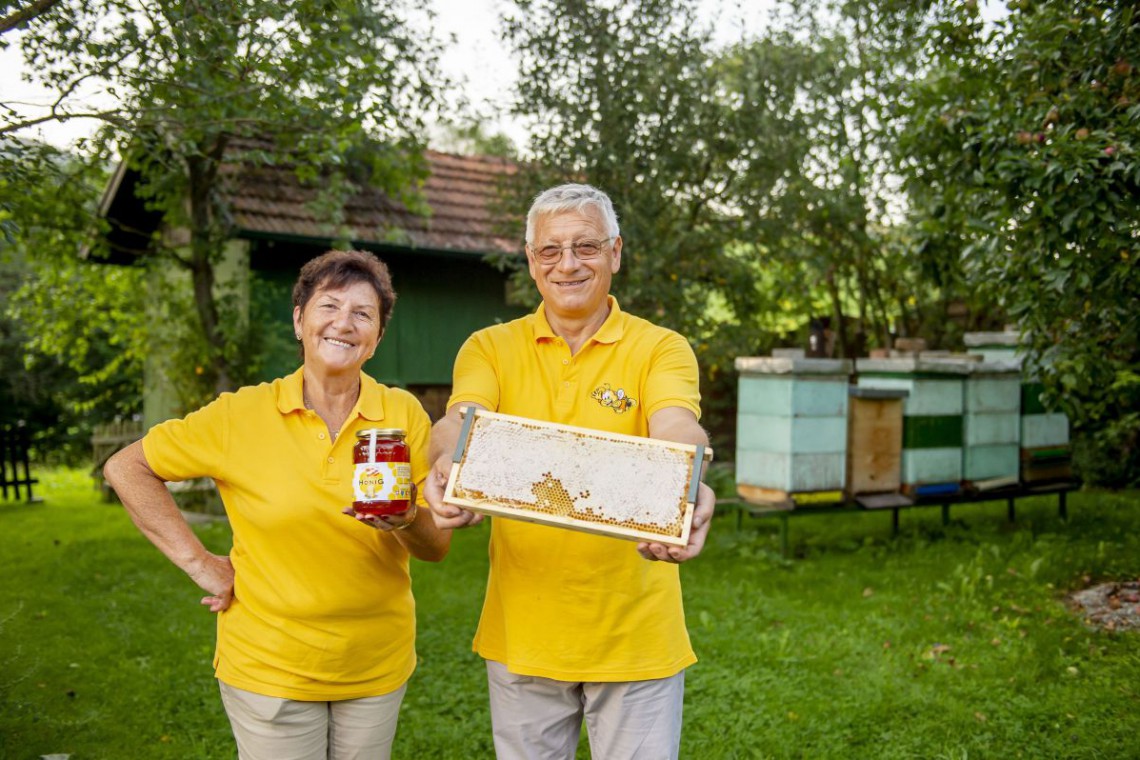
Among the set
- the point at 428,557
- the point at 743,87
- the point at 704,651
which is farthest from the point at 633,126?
the point at 428,557

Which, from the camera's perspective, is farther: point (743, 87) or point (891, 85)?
point (743, 87)

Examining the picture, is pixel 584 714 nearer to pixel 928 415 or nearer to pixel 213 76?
pixel 213 76

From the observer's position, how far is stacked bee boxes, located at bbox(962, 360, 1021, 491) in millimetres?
8484

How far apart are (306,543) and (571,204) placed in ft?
3.74

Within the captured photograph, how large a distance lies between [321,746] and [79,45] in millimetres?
3556

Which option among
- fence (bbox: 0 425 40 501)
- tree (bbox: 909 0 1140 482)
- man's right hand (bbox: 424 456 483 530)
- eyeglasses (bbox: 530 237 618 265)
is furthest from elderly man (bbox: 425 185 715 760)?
fence (bbox: 0 425 40 501)

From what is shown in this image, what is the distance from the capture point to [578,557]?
2.47 m

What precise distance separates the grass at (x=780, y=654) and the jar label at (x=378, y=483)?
2.54 meters

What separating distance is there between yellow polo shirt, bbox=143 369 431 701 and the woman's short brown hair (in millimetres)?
286

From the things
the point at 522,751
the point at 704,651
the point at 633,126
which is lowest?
the point at 704,651

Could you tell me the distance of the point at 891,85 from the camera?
25.4ft

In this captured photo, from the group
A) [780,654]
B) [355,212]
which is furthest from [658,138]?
[780,654]

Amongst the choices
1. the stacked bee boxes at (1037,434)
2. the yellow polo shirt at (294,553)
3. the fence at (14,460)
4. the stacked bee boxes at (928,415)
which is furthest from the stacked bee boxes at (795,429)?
the fence at (14,460)

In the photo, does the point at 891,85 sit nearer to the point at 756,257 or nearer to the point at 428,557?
the point at 756,257
